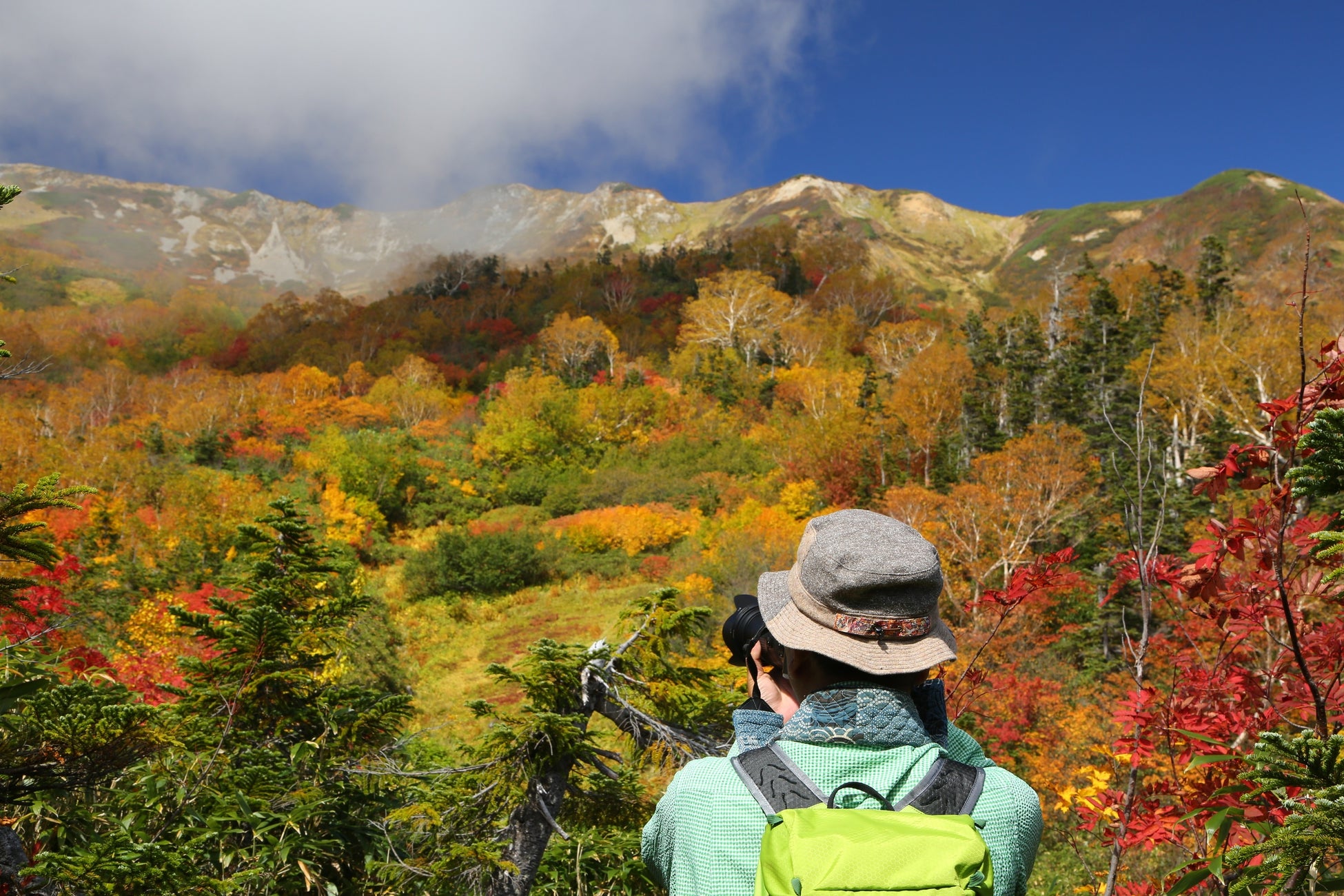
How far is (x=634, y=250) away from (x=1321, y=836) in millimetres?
103635

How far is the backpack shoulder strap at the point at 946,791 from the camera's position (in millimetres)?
940

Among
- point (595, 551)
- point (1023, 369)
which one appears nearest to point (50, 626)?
point (595, 551)

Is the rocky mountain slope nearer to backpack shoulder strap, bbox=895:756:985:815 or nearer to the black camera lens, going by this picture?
the black camera lens


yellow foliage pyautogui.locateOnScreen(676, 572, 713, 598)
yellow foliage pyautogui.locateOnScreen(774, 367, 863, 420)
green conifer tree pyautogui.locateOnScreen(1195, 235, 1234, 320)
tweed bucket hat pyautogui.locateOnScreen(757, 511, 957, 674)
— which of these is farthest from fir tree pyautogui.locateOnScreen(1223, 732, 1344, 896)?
green conifer tree pyautogui.locateOnScreen(1195, 235, 1234, 320)

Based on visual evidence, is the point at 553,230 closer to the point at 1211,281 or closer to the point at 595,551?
the point at 1211,281

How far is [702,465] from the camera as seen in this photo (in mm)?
26281

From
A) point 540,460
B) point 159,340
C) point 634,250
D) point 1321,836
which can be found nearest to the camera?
point 1321,836

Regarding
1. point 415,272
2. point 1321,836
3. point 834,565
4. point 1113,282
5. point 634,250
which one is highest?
point 634,250

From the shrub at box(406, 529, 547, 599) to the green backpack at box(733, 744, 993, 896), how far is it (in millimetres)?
18812

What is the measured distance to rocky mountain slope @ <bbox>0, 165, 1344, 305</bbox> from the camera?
65.3m

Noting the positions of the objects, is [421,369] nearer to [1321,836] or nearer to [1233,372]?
[1233,372]

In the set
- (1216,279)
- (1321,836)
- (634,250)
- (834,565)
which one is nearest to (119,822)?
(834,565)

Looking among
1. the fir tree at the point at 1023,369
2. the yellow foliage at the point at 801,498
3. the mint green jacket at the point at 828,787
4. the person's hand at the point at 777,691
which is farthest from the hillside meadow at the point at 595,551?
the person's hand at the point at 777,691

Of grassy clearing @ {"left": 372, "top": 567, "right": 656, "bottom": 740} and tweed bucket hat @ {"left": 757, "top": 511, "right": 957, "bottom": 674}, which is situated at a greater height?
tweed bucket hat @ {"left": 757, "top": 511, "right": 957, "bottom": 674}
